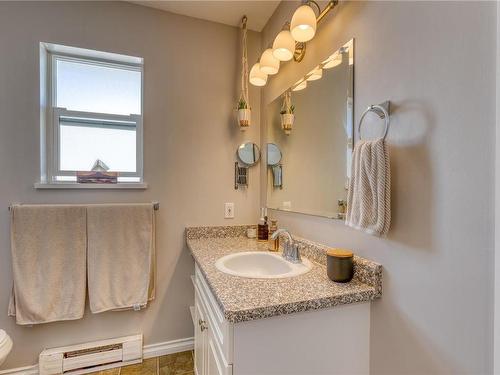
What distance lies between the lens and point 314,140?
4.23ft

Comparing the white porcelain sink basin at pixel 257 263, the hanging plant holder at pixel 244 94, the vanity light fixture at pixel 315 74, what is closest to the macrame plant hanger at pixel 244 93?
the hanging plant holder at pixel 244 94

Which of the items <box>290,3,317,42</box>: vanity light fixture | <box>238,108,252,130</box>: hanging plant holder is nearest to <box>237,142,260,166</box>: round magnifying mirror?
<box>238,108,252,130</box>: hanging plant holder

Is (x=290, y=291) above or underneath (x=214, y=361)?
above

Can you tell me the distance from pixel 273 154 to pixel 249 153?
8.8 inches

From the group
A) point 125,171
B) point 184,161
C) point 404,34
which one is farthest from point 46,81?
point 404,34

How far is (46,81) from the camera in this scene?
60.3 inches

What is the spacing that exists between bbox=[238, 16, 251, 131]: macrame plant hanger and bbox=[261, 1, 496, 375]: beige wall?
0.85 meters

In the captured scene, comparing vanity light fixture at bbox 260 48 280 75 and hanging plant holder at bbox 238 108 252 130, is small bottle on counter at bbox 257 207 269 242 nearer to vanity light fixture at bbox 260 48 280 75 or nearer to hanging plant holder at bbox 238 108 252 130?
hanging plant holder at bbox 238 108 252 130

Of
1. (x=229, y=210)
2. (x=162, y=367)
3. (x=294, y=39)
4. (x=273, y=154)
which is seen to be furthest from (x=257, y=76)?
(x=162, y=367)

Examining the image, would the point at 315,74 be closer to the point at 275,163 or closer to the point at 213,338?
the point at 275,163

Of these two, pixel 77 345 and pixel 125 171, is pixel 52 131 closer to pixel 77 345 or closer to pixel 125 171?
pixel 125 171

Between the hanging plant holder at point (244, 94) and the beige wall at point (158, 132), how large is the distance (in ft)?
0.20

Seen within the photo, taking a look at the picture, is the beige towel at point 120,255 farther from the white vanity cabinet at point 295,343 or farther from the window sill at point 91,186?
the white vanity cabinet at point 295,343

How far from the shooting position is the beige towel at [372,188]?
799 millimetres
